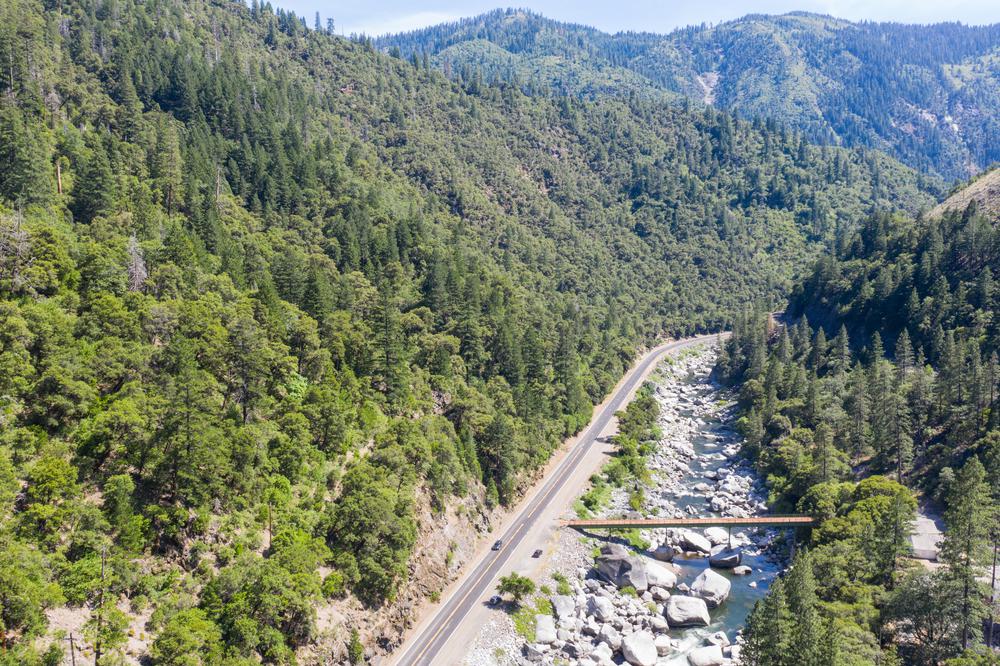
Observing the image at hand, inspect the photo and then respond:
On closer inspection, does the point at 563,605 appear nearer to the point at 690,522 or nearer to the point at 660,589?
the point at 660,589

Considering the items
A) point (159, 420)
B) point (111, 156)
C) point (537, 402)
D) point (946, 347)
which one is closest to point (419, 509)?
point (159, 420)

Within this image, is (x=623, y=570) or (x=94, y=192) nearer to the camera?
(x=623, y=570)

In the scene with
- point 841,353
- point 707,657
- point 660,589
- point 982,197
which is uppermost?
point 982,197

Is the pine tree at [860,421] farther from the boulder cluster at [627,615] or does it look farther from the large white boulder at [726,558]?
the boulder cluster at [627,615]

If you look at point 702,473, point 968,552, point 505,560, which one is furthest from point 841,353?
point 505,560

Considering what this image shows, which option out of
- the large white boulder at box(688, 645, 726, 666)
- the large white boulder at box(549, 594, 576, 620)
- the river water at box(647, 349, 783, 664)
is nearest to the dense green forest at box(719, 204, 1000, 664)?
the river water at box(647, 349, 783, 664)

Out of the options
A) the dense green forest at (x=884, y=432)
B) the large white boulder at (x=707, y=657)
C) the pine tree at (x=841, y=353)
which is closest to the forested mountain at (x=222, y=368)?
the large white boulder at (x=707, y=657)

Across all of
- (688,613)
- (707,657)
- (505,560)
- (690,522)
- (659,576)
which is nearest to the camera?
(707,657)
